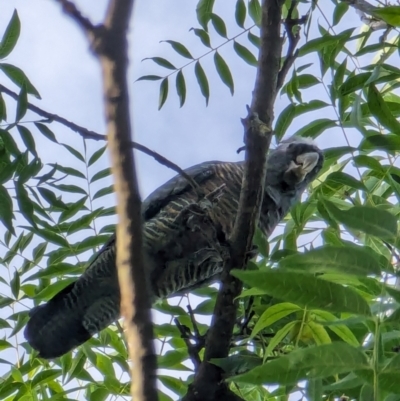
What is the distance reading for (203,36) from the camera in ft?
9.57

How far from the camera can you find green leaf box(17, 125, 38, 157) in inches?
97.5

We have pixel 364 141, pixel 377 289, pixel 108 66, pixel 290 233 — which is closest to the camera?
pixel 108 66

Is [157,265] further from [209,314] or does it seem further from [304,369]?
[304,369]

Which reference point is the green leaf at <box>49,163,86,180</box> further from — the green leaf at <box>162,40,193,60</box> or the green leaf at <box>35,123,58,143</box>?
the green leaf at <box>162,40,193,60</box>

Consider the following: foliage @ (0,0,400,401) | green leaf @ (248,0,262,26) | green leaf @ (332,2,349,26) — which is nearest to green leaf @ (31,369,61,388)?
foliage @ (0,0,400,401)

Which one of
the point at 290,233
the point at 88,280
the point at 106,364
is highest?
the point at 88,280

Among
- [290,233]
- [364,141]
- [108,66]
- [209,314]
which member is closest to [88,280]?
[209,314]

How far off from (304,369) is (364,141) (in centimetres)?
124

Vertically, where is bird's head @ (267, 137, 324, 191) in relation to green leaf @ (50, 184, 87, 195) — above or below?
above

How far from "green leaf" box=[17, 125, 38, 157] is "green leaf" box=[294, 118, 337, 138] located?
3.35 ft

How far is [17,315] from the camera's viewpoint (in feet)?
10.6

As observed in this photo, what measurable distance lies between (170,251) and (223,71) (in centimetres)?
105

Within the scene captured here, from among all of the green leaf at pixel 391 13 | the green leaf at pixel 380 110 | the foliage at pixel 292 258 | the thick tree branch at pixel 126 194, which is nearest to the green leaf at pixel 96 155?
the foliage at pixel 292 258

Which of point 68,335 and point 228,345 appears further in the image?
point 68,335
